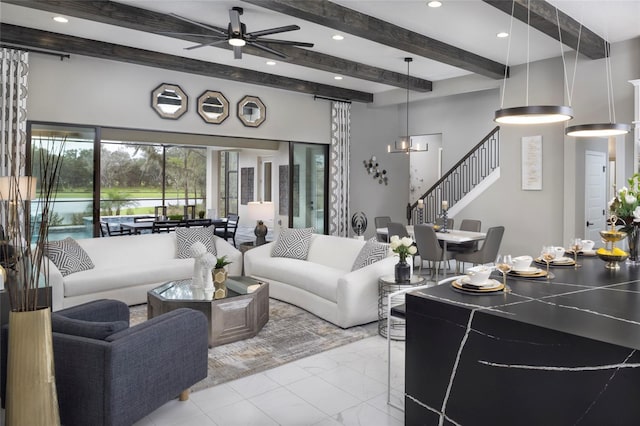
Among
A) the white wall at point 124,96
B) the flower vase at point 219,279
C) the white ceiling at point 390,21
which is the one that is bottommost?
the flower vase at point 219,279

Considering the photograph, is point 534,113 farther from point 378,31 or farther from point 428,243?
point 428,243

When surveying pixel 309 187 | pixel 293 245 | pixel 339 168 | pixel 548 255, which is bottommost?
pixel 293 245

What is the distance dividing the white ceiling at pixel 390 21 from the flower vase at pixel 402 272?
2593mm

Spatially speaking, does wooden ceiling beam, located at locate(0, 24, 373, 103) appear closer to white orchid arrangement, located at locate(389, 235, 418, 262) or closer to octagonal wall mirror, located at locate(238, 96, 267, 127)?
octagonal wall mirror, located at locate(238, 96, 267, 127)

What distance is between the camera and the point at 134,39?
568 cm

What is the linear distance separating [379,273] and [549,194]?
3594 millimetres

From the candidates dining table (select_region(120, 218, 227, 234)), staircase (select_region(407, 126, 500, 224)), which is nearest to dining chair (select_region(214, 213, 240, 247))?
dining table (select_region(120, 218, 227, 234))

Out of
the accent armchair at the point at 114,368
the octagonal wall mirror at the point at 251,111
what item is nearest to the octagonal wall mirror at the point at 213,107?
the octagonal wall mirror at the point at 251,111

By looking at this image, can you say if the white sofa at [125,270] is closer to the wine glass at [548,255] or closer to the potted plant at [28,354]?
the potted plant at [28,354]

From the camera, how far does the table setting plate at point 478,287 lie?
252 cm

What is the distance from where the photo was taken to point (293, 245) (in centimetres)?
612

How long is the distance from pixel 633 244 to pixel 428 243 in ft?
9.94

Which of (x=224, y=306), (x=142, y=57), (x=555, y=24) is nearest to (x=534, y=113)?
(x=555, y=24)

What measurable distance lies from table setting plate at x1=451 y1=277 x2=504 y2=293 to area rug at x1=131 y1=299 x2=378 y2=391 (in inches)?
68.8
